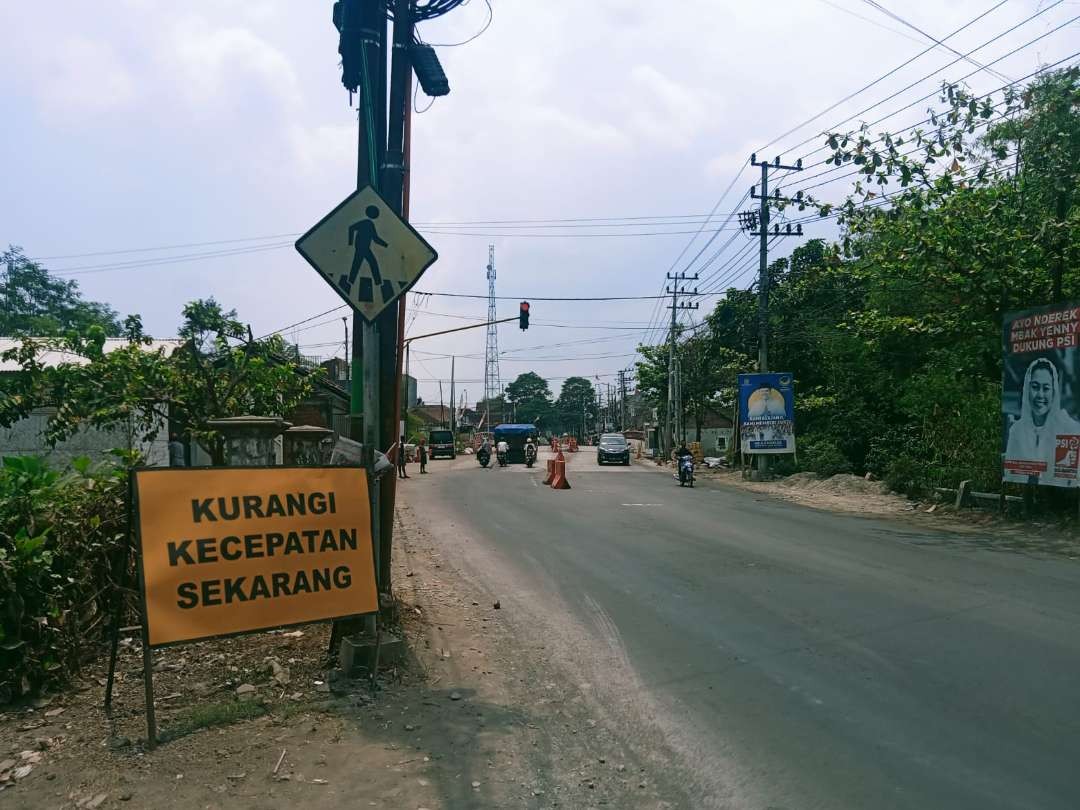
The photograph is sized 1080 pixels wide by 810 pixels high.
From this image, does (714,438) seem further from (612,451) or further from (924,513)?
(924,513)

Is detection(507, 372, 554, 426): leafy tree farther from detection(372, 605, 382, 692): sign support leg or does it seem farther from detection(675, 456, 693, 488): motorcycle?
detection(372, 605, 382, 692): sign support leg

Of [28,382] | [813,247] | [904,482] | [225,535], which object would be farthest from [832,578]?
[813,247]

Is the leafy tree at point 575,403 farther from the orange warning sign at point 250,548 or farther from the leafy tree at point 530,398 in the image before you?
the orange warning sign at point 250,548

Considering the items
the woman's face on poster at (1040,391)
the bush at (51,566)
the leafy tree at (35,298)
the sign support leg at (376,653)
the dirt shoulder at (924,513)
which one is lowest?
the dirt shoulder at (924,513)

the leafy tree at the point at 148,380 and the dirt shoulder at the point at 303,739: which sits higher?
the leafy tree at the point at 148,380

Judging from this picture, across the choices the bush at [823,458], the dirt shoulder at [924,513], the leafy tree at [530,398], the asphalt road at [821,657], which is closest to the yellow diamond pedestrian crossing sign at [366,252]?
the asphalt road at [821,657]

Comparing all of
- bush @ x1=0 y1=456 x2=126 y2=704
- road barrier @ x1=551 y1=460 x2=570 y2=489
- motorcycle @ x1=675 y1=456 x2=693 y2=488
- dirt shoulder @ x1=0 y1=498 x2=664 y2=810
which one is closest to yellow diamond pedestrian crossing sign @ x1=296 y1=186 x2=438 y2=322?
bush @ x1=0 y1=456 x2=126 y2=704

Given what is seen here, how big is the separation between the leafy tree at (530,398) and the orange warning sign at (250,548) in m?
123

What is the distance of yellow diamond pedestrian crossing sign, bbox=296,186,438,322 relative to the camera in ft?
17.8

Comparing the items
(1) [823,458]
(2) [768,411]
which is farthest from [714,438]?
(1) [823,458]

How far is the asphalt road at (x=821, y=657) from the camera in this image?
13.2ft

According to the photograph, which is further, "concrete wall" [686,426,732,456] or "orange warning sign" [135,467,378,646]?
"concrete wall" [686,426,732,456]

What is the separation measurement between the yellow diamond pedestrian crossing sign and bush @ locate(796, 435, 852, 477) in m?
26.3

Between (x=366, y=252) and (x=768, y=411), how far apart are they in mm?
27650
